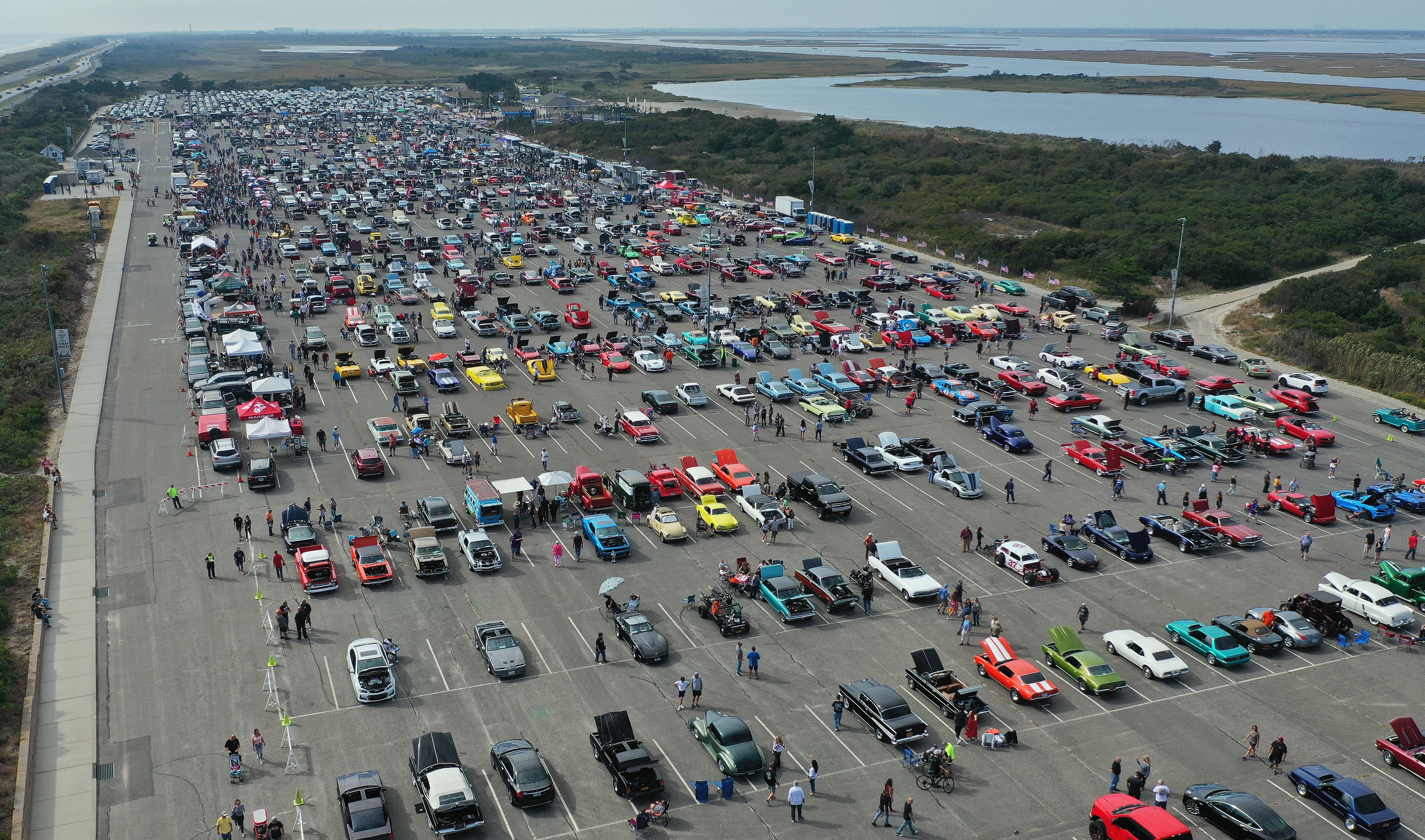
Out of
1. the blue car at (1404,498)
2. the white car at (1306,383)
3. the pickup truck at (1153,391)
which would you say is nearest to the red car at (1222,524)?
the blue car at (1404,498)

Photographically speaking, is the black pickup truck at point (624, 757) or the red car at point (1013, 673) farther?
the red car at point (1013, 673)

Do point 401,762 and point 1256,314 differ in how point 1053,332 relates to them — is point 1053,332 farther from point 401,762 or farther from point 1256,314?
point 401,762

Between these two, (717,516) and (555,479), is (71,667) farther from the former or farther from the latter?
(717,516)

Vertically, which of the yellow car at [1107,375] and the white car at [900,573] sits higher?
the yellow car at [1107,375]

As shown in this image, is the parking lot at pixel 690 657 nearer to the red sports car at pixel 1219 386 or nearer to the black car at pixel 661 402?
the black car at pixel 661 402

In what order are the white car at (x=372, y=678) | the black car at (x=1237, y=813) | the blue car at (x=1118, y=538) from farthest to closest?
the blue car at (x=1118, y=538) < the white car at (x=372, y=678) < the black car at (x=1237, y=813)

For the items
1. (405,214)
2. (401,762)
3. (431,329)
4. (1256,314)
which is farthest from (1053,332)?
(405,214)
